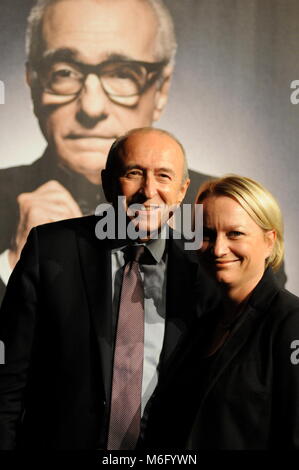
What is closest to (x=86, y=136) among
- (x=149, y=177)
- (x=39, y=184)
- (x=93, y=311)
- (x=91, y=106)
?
(x=91, y=106)

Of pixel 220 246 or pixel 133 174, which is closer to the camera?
pixel 220 246

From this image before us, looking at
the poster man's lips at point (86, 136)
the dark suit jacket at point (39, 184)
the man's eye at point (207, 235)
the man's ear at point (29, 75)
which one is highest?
the man's ear at point (29, 75)

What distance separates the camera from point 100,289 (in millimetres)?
1486

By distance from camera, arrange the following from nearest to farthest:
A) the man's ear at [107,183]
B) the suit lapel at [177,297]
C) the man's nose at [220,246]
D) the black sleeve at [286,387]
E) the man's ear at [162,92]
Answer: the black sleeve at [286,387] → the man's nose at [220,246] → the suit lapel at [177,297] → the man's ear at [107,183] → the man's ear at [162,92]

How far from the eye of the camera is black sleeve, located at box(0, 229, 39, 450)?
147cm

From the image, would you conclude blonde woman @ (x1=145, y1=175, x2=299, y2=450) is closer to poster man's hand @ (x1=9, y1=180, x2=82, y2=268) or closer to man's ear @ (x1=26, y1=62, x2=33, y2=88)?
poster man's hand @ (x1=9, y1=180, x2=82, y2=268)

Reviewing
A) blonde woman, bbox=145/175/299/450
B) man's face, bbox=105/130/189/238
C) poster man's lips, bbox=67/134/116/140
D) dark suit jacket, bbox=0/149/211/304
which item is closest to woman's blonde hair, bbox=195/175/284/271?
blonde woman, bbox=145/175/299/450

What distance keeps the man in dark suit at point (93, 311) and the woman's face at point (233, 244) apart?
0.51ft

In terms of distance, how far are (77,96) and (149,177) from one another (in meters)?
1.79

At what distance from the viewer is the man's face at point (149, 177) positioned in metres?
1.50

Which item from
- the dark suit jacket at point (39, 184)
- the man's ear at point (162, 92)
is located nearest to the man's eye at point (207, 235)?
the dark suit jacket at point (39, 184)

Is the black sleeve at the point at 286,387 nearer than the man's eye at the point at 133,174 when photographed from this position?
Yes

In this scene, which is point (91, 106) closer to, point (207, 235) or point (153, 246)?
point (153, 246)

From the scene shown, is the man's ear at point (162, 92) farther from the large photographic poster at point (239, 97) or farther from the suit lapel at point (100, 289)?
the suit lapel at point (100, 289)
